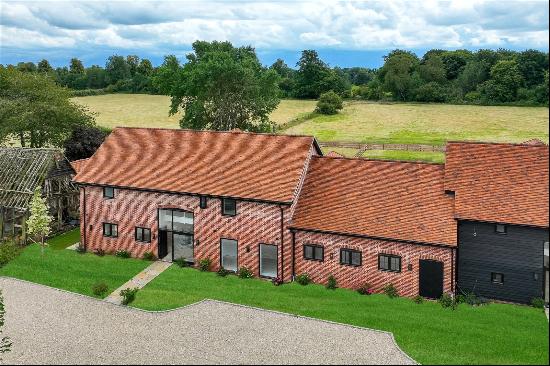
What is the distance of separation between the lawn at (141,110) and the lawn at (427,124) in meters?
9.20

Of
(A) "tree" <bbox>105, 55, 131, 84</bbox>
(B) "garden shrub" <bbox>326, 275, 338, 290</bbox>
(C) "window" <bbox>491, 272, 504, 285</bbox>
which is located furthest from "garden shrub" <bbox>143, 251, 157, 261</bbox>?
(A) "tree" <bbox>105, 55, 131, 84</bbox>

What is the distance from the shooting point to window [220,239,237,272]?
115ft

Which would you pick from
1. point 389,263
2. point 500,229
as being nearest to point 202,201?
point 389,263

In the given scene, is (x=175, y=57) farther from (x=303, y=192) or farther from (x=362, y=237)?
(x=362, y=237)

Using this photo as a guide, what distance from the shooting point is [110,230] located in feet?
127

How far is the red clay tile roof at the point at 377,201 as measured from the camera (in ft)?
102

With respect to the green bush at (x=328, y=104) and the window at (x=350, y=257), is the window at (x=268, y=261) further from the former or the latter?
the green bush at (x=328, y=104)

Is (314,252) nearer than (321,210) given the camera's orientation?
Yes

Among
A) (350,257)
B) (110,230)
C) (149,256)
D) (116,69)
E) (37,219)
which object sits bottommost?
(149,256)

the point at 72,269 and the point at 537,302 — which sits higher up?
the point at 72,269

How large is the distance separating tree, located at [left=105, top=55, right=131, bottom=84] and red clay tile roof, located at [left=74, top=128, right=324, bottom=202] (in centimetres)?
13533

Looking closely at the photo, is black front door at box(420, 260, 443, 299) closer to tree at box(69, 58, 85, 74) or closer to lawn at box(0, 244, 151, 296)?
lawn at box(0, 244, 151, 296)

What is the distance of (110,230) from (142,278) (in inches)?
227

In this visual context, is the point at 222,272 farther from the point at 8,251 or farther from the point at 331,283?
the point at 8,251
